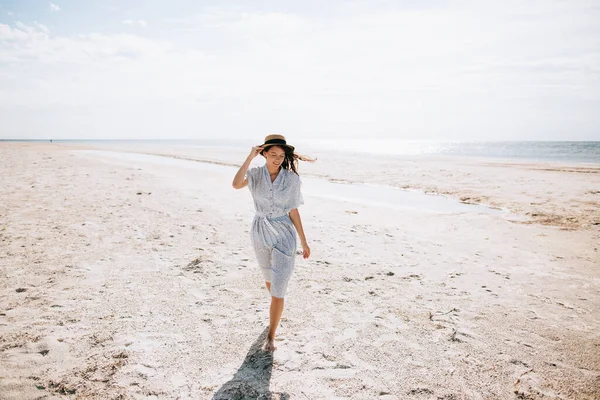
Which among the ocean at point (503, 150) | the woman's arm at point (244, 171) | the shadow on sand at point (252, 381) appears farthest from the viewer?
the ocean at point (503, 150)

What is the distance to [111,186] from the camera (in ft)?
42.4

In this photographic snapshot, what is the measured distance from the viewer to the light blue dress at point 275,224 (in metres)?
3.56

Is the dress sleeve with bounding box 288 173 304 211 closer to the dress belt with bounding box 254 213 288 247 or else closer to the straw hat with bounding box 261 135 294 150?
the dress belt with bounding box 254 213 288 247

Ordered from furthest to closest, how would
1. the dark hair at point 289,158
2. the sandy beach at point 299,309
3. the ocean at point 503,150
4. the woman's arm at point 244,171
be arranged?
the ocean at point 503,150
the dark hair at point 289,158
the woman's arm at point 244,171
the sandy beach at point 299,309

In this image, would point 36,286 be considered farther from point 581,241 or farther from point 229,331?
point 581,241

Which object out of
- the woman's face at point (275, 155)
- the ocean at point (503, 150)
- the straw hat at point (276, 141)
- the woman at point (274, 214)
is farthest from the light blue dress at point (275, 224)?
the ocean at point (503, 150)

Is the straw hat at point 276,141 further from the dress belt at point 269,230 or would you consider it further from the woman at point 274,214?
the dress belt at point 269,230

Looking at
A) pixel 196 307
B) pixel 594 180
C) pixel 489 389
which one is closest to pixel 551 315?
pixel 489 389

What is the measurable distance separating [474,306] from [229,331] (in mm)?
3287

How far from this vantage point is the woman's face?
3.58 metres

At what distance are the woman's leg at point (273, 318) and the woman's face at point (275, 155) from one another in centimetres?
138

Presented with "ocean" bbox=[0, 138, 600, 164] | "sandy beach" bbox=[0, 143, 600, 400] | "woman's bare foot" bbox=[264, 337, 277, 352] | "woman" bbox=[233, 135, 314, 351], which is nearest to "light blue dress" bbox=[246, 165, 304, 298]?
"woman" bbox=[233, 135, 314, 351]

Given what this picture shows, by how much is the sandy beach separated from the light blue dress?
2.82 ft

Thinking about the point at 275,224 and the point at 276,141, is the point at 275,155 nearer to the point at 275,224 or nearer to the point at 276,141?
the point at 276,141
